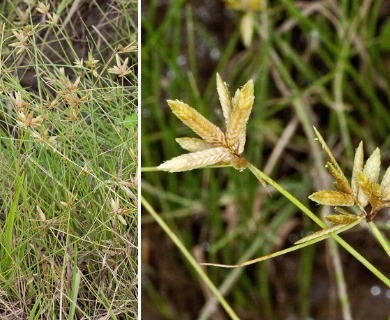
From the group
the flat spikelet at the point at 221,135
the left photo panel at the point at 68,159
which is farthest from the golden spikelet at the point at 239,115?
the left photo panel at the point at 68,159

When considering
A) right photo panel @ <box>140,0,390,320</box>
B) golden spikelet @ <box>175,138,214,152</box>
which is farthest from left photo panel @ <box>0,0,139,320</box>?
right photo panel @ <box>140,0,390,320</box>

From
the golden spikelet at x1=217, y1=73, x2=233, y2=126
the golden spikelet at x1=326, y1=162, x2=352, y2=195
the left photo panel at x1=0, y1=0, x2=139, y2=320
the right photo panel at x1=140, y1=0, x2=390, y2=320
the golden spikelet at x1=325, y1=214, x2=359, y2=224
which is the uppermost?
the golden spikelet at x1=217, y1=73, x2=233, y2=126

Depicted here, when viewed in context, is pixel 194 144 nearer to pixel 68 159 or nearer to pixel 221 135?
pixel 221 135

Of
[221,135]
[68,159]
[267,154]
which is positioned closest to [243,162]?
[221,135]

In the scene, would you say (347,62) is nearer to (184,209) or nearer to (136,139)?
(184,209)

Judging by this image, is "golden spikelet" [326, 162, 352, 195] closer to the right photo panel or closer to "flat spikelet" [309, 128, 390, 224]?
"flat spikelet" [309, 128, 390, 224]
